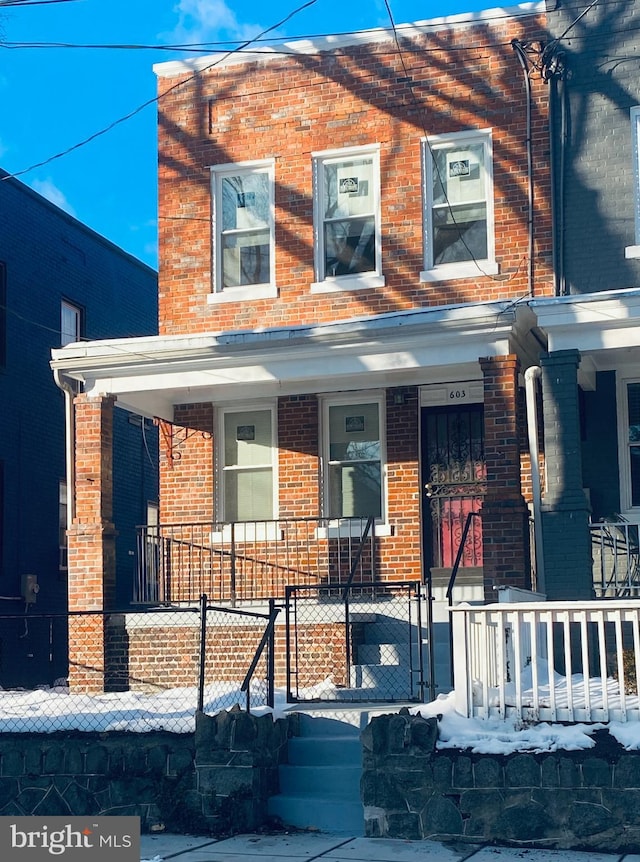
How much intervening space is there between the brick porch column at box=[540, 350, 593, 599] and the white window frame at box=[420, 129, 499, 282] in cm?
268

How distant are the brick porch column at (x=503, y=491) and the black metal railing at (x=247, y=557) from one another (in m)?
2.34

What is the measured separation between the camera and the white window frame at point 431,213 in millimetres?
14586

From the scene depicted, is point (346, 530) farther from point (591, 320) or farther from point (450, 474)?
point (591, 320)

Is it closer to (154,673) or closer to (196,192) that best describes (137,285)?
(196,192)

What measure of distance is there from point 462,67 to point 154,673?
8.05 metres

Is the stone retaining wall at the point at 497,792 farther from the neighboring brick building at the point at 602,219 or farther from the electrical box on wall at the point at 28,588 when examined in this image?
the electrical box on wall at the point at 28,588

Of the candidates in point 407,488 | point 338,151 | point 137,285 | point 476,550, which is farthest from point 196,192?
point 137,285

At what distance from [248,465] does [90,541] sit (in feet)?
7.99

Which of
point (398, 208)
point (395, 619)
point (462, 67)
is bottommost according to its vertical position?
point (395, 619)

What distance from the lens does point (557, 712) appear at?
347 inches

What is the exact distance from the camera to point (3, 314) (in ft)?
61.5

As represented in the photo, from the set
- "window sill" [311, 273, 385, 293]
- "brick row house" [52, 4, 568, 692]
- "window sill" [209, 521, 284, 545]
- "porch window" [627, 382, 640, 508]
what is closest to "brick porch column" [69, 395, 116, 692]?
"brick row house" [52, 4, 568, 692]

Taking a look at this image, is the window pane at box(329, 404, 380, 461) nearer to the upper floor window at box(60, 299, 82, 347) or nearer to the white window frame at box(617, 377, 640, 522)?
the white window frame at box(617, 377, 640, 522)

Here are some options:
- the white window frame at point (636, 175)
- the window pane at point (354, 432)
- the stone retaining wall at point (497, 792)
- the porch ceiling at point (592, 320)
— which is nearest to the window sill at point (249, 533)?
the window pane at point (354, 432)
